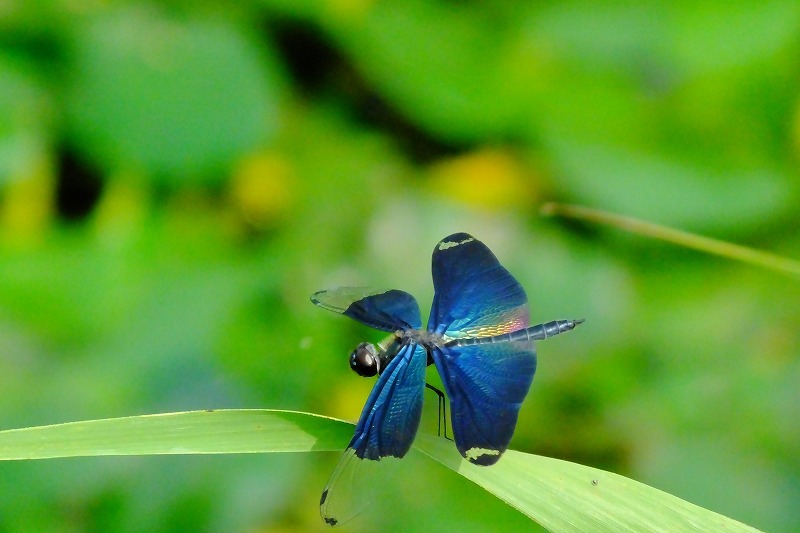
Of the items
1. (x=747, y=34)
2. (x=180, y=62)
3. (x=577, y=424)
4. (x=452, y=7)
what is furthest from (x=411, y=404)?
(x=747, y=34)

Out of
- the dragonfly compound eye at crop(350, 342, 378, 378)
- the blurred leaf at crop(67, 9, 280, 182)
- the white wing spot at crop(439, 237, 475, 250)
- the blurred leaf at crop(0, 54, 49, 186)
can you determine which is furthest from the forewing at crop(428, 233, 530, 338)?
the blurred leaf at crop(0, 54, 49, 186)

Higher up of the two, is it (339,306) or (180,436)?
(339,306)

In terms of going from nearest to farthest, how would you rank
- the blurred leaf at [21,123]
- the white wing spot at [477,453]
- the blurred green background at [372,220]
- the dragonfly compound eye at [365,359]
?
the white wing spot at [477,453]
the dragonfly compound eye at [365,359]
the blurred green background at [372,220]
the blurred leaf at [21,123]

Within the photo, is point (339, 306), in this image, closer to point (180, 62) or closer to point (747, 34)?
point (180, 62)

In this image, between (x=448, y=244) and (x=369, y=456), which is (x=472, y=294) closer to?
(x=448, y=244)

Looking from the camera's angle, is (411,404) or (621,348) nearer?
(411,404)

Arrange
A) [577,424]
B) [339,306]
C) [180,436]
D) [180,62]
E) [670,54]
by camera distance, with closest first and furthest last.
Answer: [180,436] < [339,306] < [577,424] < [180,62] < [670,54]

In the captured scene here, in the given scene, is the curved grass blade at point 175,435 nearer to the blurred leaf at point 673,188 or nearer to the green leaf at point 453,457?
the green leaf at point 453,457

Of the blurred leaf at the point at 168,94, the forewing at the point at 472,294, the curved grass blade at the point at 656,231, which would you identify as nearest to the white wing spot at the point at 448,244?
the forewing at the point at 472,294
